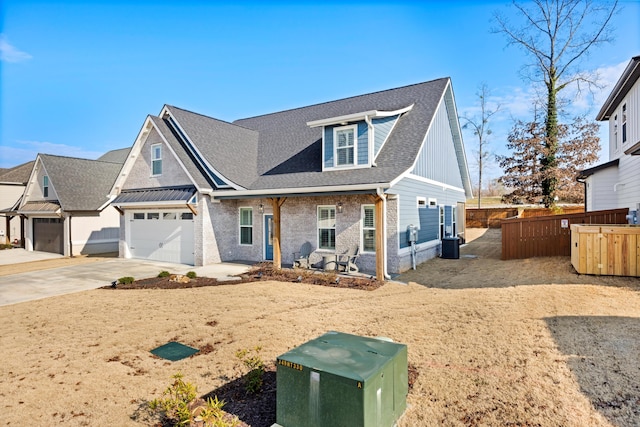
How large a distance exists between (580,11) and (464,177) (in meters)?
13.7

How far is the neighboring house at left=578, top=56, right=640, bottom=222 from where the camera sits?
1121 centimetres

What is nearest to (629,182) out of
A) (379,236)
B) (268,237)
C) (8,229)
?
(379,236)

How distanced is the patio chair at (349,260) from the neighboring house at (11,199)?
23.3m

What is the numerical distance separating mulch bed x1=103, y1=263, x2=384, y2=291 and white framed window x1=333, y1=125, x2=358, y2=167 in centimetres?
434

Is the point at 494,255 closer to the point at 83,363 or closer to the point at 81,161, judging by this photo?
the point at 83,363

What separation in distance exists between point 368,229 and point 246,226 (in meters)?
5.95

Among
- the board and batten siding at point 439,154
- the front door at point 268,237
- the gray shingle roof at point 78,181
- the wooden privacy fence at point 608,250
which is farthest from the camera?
the gray shingle roof at point 78,181

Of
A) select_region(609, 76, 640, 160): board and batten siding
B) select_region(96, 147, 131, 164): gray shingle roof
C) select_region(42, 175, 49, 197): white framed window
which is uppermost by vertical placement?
select_region(96, 147, 131, 164): gray shingle roof

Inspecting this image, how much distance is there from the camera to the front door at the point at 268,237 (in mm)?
14578

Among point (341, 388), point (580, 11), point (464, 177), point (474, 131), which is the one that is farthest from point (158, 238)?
point (474, 131)

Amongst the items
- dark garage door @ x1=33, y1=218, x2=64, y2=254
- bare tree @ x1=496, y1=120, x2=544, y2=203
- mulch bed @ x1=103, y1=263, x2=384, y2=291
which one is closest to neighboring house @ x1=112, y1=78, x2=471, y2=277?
mulch bed @ x1=103, y1=263, x2=384, y2=291

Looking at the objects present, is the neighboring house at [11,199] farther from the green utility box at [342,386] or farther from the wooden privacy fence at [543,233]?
the wooden privacy fence at [543,233]

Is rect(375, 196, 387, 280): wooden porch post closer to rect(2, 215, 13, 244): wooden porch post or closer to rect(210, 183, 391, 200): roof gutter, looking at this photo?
rect(210, 183, 391, 200): roof gutter

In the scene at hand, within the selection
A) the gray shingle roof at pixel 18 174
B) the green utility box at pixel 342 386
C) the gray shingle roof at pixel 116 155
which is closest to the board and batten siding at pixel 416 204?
the green utility box at pixel 342 386
